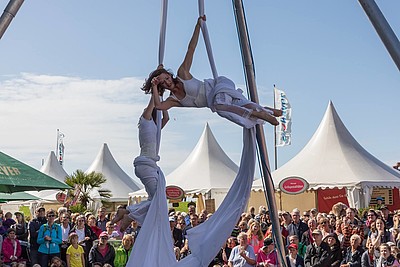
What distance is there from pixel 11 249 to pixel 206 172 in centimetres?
1189

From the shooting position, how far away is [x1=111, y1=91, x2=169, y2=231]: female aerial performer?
244 inches

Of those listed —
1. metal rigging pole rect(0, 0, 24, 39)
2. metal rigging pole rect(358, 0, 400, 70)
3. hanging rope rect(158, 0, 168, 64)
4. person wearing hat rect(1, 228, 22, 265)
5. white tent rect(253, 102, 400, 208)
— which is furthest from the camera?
white tent rect(253, 102, 400, 208)

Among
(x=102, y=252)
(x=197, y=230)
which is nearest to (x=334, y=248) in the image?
(x=102, y=252)

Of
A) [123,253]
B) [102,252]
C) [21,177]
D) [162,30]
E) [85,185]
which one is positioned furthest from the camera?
[85,185]

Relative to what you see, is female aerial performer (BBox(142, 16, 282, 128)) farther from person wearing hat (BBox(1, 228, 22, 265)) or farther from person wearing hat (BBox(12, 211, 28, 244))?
person wearing hat (BBox(12, 211, 28, 244))

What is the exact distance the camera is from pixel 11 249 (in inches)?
429

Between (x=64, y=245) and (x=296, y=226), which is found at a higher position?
(x=296, y=226)

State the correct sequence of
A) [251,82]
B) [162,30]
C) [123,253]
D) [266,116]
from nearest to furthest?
[266,116] → [162,30] → [251,82] → [123,253]

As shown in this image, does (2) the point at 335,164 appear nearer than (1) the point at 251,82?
No

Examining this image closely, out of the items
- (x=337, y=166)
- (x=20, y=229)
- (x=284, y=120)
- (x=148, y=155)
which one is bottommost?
(x=20, y=229)

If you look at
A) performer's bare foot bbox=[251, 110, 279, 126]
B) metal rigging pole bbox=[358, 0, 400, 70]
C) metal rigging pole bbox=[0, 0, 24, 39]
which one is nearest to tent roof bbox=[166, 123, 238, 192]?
performer's bare foot bbox=[251, 110, 279, 126]

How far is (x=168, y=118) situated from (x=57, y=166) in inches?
1067

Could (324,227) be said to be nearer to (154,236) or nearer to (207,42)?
(154,236)

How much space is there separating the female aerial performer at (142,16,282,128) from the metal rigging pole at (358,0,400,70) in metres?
A: 1.42
